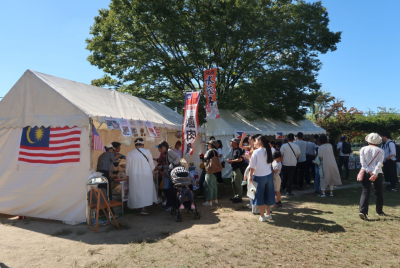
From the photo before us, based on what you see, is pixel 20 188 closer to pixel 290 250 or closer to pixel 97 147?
pixel 97 147

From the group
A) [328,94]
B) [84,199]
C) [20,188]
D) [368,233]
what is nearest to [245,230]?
[368,233]

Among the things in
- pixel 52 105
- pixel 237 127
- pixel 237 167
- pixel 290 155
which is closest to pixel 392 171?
pixel 290 155

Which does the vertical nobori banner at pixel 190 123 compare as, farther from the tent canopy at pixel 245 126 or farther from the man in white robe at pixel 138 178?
the tent canopy at pixel 245 126

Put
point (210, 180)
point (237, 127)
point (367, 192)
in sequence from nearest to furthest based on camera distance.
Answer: point (367, 192), point (210, 180), point (237, 127)

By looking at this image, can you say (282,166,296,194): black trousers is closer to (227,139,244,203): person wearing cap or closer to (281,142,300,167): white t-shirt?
(281,142,300,167): white t-shirt

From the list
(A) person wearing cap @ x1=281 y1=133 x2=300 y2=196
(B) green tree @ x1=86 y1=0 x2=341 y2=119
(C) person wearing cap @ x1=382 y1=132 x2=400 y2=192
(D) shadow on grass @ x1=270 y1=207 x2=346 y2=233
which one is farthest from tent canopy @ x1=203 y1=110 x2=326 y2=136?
(D) shadow on grass @ x1=270 y1=207 x2=346 y2=233

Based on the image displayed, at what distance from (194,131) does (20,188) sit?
14.4 feet

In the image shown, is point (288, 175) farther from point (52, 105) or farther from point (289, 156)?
point (52, 105)

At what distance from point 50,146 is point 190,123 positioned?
361cm

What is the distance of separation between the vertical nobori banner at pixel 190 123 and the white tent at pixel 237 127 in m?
4.37

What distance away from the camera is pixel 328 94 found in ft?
103

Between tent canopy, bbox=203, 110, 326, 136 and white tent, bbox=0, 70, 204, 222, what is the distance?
20.3 feet

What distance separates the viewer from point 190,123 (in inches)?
306

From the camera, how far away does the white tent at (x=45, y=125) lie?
5.50 m
